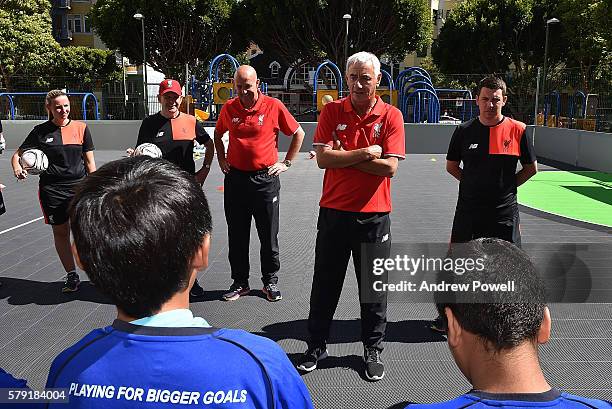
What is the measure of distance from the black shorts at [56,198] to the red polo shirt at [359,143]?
8.85 feet

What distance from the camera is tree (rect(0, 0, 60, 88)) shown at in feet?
114

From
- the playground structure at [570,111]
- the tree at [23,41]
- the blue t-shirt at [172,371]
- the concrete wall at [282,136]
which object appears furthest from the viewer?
the tree at [23,41]

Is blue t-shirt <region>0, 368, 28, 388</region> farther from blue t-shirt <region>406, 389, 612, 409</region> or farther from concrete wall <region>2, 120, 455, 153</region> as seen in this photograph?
concrete wall <region>2, 120, 455, 153</region>

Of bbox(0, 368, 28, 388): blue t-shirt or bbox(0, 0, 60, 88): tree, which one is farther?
bbox(0, 0, 60, 88): tree

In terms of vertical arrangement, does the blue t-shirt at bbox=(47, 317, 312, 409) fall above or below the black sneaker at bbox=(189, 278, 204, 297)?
above

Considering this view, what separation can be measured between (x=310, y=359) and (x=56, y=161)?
3075 mm

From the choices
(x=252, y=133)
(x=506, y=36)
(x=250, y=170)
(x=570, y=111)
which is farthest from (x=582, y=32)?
(x=250, y=170)

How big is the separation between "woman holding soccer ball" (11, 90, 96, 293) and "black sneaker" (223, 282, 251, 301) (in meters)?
1.49

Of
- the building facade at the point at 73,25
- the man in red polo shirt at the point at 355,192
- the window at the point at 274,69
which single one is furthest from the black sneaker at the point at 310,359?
the window at the point at 274,69

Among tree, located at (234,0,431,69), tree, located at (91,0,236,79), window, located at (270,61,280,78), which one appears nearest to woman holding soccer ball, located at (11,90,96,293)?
tree, located at (234,0,431,69)

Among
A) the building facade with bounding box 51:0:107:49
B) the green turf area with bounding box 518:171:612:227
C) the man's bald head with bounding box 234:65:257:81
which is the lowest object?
the green turf area with bounding box 518:171:612:227

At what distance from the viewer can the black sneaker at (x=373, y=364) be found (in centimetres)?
346

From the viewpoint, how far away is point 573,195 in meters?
10.8

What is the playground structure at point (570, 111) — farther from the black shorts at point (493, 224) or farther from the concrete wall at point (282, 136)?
the black shorts at point (493, 224)
